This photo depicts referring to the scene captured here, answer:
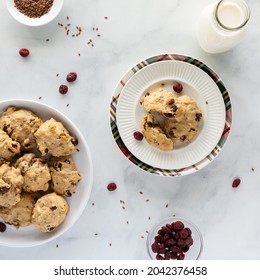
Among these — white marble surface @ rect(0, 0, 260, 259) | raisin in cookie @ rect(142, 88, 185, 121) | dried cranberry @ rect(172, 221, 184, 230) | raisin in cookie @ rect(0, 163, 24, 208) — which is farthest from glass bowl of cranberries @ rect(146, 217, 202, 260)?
raisin in cookie @ rect(0, 163, 24, 208)

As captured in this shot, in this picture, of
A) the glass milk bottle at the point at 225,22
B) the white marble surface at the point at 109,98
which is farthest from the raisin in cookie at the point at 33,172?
the glass milk bottle at the point at 225,22

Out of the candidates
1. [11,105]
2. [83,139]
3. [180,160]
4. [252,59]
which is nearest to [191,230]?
[180,160]

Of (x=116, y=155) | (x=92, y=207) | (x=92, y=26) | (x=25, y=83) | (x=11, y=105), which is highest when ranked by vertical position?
(x=92, y=26)

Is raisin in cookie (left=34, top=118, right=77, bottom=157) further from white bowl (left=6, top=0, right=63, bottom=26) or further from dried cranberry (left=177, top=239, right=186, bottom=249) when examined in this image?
dried cranberry (left=177, top=239, right=186, bottom=249)

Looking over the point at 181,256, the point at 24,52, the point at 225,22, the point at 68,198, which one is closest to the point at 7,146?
the point at 68,198

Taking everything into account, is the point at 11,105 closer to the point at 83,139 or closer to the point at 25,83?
the point at 25,83

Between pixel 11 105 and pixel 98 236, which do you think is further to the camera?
pixel 98 236

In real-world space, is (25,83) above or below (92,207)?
above

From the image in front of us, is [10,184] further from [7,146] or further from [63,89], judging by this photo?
[63,89]
